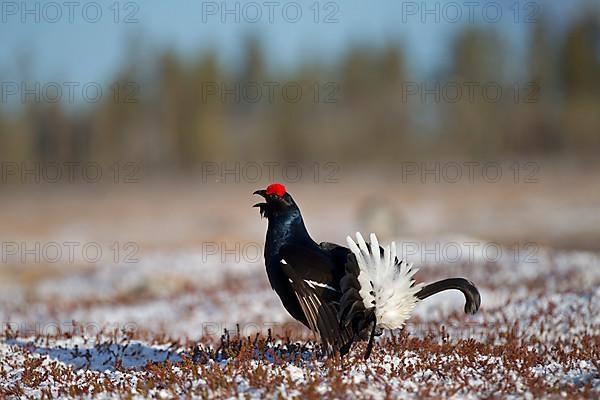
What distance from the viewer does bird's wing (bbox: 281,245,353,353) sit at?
20.9 feet

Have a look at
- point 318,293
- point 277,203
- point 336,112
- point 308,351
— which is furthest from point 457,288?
point 336,112

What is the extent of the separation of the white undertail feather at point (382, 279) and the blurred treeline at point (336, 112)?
4749 cm

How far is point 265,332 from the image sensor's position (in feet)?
37.0

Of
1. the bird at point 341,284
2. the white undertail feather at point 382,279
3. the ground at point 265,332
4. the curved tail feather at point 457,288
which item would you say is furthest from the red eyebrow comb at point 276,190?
the curved tail feather at point 457,288

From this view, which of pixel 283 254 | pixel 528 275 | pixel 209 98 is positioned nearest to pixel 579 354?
pixel 283 254

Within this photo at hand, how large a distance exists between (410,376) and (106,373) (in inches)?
110

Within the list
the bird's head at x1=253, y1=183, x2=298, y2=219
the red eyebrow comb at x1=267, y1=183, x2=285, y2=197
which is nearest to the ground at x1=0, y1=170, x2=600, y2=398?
the bird's head at x1=253, y1=183, x2=298, y2=219

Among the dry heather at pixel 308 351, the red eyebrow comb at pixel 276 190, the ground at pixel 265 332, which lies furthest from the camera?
the red eyebrow comb at pixel 276 190

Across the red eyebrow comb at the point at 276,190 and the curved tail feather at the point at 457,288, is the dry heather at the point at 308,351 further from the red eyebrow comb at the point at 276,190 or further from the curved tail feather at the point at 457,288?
the red eyebrow comb at the point at 276,190

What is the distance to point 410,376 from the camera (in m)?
6.00

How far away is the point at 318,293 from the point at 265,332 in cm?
504

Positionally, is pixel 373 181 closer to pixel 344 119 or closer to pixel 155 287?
pixel 344 119

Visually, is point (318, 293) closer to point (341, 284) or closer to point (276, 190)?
point (341, 284)

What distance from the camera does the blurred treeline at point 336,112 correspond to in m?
55.4
